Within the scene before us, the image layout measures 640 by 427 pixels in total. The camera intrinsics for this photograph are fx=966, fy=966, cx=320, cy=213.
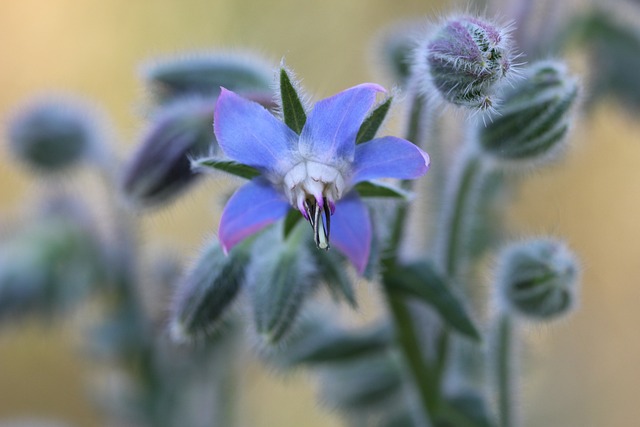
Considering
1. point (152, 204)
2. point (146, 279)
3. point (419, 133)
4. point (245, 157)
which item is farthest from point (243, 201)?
point (146, 279)

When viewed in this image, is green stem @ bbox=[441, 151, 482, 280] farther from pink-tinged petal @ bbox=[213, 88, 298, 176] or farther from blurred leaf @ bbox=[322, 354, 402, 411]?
→ pink-tinged petal @ bbox=[213, 88, 298, 176]

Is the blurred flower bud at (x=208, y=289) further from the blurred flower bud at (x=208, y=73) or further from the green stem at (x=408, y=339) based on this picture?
the blurred flower bud at (x=208, y=73)

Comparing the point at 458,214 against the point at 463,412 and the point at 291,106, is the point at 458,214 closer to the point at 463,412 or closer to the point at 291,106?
the point at 463,412

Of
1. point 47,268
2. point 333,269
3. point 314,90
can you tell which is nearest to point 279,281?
point 333,269

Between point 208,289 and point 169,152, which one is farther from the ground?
point 169,152

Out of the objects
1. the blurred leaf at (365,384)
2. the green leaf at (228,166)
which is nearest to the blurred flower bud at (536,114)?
the green leaf at (228,166)
